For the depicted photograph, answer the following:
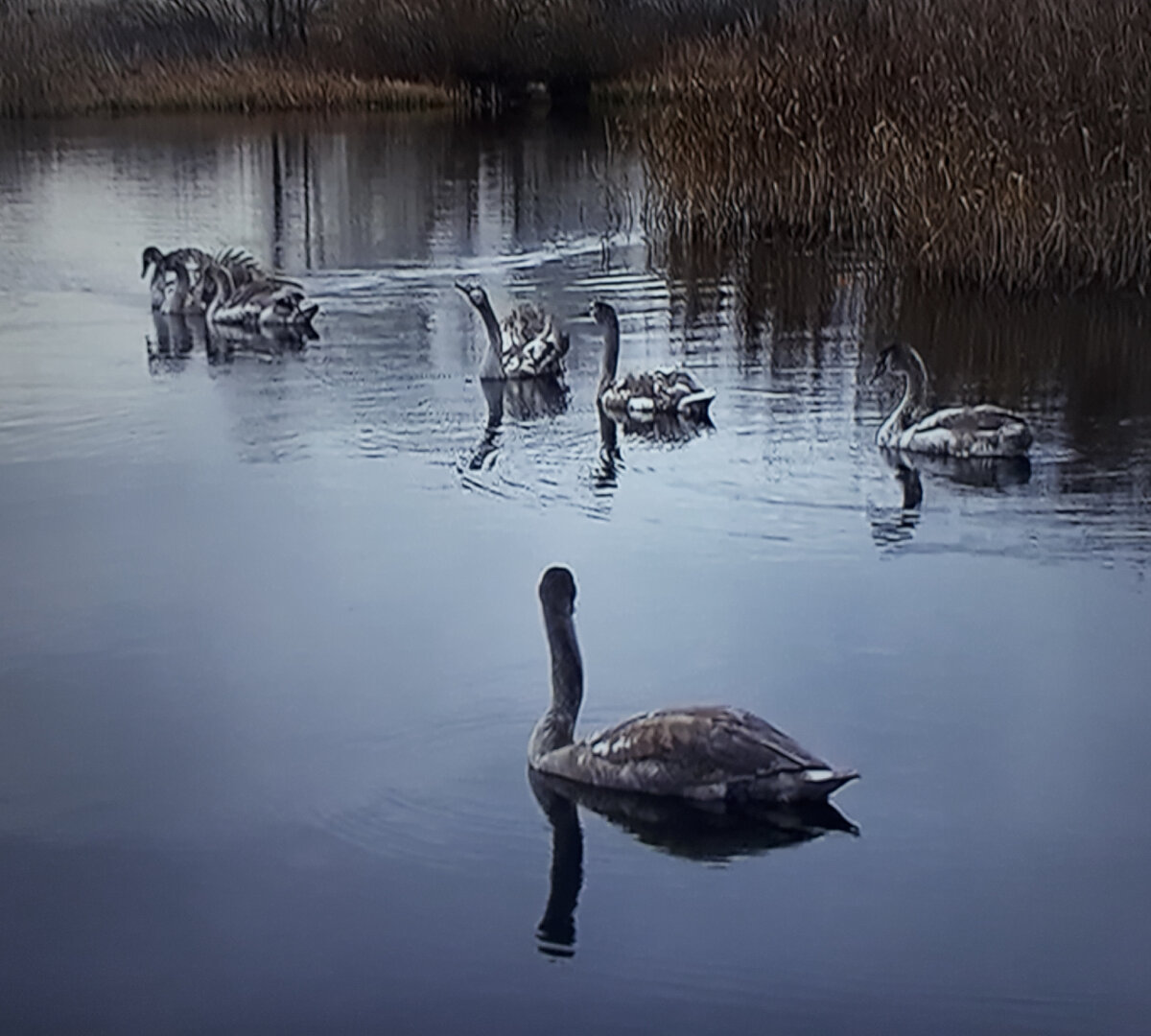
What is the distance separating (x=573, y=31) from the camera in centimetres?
3503

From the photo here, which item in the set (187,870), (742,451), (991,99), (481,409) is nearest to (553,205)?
(991,99)

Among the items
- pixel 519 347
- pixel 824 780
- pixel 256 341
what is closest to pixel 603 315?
pixel 519 347

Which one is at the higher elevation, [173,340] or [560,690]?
[173,340]

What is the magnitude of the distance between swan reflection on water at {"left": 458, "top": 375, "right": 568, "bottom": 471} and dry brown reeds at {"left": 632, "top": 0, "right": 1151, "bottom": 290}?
3.42 m

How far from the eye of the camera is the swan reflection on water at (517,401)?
31.9 feet

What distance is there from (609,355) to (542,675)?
4.26 meters

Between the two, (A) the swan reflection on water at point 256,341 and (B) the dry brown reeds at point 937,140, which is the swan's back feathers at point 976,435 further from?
(A) the swan reflection on water at point 256,341

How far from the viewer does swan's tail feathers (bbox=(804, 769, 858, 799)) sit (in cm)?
531

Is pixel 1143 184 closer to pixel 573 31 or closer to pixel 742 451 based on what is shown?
pixel 742 451

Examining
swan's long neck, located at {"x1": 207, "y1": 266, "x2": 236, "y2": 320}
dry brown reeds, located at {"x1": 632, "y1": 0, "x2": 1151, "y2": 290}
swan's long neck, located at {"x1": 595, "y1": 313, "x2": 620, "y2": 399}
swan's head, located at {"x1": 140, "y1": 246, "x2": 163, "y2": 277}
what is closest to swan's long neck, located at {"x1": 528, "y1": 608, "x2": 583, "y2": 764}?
swan's long neck, located at {"x1": 595, "y1": 313, "x2": 620, "y2": 399}

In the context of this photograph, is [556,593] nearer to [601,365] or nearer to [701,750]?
[701,750]

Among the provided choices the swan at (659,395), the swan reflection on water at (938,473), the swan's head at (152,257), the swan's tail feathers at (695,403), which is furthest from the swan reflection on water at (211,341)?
the swan reflection on water at (938,473)

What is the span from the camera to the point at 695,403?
988 cm

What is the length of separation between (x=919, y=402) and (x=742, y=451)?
106cm
